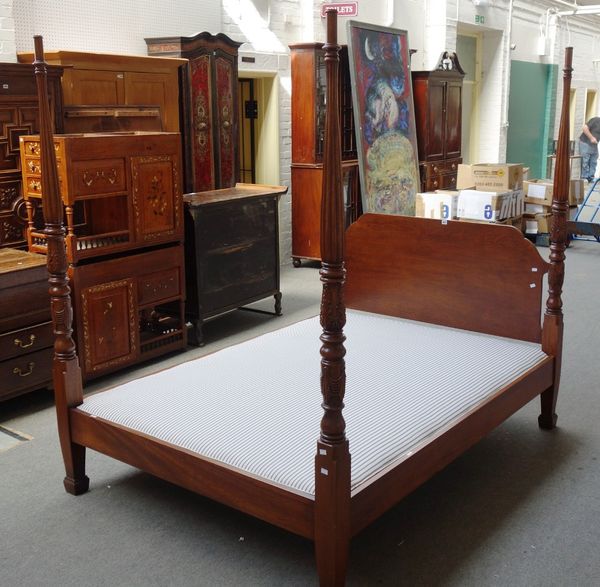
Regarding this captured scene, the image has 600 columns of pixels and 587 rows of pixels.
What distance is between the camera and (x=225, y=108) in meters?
6.30

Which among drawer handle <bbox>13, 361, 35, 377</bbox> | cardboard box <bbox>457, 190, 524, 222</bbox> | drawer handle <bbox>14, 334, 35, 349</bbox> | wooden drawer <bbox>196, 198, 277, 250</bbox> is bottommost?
drawer handle <bbox>13, 361, 35, 377</bbox>

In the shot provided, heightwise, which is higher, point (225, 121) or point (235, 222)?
point (225, 121)

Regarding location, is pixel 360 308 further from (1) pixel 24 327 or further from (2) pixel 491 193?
(2) pixel 491 193

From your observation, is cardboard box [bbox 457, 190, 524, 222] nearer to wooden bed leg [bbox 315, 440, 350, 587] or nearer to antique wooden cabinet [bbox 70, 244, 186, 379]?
antique wooden cabinet [bbox 70, 244, 186, 379]

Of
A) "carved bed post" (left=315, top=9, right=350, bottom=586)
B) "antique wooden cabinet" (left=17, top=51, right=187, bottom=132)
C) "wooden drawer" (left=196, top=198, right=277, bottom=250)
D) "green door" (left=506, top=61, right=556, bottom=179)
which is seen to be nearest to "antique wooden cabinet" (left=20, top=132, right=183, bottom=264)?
"wooden drawer" (left=196, top=198, right=277, bottom=250)

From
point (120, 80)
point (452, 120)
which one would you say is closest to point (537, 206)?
point (452, 120)

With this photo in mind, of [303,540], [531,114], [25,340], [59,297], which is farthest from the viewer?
[531,114]

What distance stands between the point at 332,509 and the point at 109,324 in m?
2.60

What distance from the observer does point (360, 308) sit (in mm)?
4316

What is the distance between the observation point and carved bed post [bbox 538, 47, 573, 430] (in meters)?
3.73

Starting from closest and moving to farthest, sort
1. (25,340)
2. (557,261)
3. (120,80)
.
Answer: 1. (557,261)
2. (25,340)
3. (120,80)

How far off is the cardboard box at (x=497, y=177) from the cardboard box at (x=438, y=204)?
1.86 ft

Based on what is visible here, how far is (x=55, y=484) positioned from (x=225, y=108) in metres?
3.81

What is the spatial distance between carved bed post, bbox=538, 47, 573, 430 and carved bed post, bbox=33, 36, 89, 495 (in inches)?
87.2
